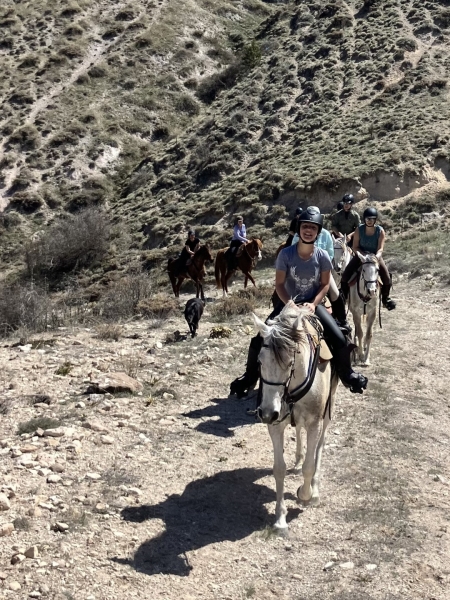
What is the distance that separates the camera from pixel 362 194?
104 ft

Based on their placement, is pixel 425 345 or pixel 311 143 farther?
pixel 311 143

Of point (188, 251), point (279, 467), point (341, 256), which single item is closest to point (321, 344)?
point (279, 467)

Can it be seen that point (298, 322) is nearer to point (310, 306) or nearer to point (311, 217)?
point (310, 306)

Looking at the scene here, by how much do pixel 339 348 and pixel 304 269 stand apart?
902 millimetres

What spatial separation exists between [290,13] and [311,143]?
79.8ft

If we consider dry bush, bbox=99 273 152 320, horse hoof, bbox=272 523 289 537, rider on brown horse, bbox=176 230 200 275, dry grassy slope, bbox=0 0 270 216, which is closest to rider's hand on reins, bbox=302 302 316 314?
horse hoof, bbox=272 523 289 537

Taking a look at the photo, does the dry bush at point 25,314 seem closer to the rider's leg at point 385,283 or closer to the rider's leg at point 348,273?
the rider's leg at point 348,273

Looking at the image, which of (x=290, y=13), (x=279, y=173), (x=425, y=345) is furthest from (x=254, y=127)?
(x=425, y=345)

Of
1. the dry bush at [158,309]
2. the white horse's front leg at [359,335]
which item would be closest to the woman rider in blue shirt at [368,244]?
the white horse's front leg at [359,335]

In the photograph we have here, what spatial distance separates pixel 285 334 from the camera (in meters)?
5.50

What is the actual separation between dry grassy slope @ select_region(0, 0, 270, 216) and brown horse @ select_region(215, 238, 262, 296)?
23.1 metres

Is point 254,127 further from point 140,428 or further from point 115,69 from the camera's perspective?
point 140,428

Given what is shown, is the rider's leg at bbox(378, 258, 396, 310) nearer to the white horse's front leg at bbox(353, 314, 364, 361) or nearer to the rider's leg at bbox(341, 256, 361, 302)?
the rider's leg at bbox(341, 256, 361, 302)

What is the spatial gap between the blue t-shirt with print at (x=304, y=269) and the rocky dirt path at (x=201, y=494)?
7.26 feet
